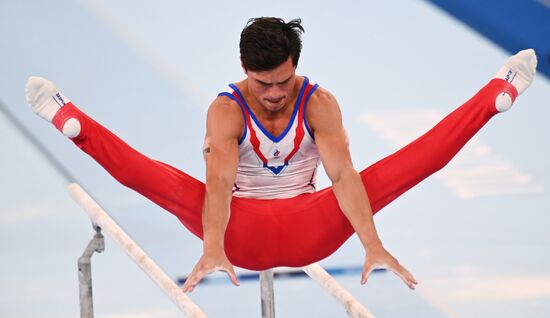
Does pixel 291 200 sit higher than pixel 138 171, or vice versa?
pixel 138 171

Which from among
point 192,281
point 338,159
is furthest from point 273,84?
point 192,281

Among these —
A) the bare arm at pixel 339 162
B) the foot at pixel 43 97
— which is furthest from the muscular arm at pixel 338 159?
the foot at pixel 43 97

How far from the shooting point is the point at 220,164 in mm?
3125

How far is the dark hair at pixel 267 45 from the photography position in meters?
2.90

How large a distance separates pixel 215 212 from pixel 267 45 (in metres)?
0.57

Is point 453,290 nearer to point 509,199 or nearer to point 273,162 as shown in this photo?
point 509,199

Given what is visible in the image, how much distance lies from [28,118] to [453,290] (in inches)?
138

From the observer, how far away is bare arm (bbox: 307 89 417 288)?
10.2 feet

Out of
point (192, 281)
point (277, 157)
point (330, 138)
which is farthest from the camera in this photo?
point (277, 157)

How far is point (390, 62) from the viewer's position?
23.7 feet

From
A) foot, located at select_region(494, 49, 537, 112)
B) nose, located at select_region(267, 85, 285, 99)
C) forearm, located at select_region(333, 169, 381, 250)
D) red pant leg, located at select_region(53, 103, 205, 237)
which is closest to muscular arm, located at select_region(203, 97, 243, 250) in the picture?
red pant leg, located at select_region(53, 103, 205, 237)

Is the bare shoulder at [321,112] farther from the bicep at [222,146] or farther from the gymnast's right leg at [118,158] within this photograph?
the gymnast's right leg at [118,158]

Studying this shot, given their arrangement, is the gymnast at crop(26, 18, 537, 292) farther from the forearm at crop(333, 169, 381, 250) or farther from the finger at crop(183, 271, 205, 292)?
the finger at crop(183, 271, 205, 292)

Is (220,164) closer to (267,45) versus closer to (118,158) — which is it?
(118,158)
